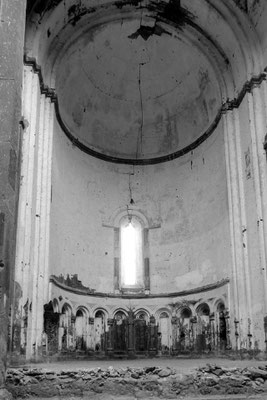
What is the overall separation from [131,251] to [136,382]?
10610 mm

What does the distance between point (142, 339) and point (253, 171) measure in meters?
7.02

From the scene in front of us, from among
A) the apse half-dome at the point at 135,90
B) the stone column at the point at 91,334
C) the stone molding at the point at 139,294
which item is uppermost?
the apse half-dome at the point at 135,90

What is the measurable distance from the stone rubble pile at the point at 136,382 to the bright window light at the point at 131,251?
990 cm

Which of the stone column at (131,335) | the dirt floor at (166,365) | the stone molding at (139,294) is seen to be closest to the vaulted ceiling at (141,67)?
the stone molding at (139,294)

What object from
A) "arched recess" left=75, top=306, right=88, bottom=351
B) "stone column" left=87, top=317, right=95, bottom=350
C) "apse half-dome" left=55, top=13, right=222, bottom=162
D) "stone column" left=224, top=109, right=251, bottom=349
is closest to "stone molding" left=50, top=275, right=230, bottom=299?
"arched recess" left=75, top=306, right=88, bottom=351

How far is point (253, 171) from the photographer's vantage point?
13352 mm

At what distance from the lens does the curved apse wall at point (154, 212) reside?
50.2ft

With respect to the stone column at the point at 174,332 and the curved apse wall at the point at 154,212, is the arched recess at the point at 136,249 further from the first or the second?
the stone column at the point at 174,332

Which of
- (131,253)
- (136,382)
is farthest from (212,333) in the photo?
(136,382)

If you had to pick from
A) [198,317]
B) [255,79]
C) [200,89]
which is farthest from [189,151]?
[198,317]

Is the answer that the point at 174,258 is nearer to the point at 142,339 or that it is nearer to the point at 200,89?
the point at 142,339

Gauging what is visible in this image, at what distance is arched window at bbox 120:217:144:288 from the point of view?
1761 cm

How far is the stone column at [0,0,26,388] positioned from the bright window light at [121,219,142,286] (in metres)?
12.2

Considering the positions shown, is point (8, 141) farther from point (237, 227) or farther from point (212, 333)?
point (212, 333)
